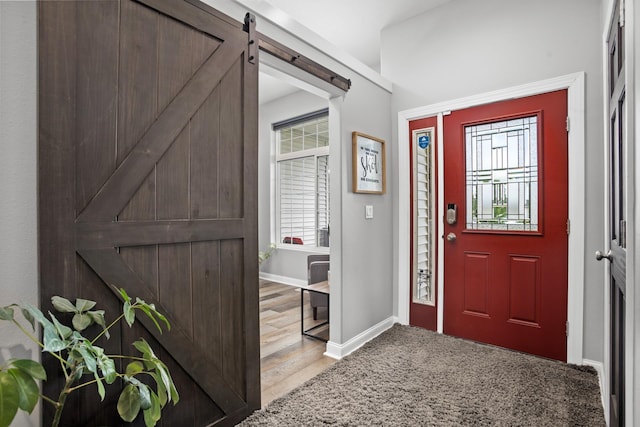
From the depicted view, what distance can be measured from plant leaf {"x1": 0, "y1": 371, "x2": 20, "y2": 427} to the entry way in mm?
2856

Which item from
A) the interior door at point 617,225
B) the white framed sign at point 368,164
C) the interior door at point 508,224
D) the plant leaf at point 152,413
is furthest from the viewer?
the white framed sign at point 368,164

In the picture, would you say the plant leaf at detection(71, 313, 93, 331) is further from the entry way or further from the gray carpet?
the entry way

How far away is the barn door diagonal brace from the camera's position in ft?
6.08

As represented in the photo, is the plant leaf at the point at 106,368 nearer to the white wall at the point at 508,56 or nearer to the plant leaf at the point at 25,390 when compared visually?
A: the plant leaf at the point at 25,390

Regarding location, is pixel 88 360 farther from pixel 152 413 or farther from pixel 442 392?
pixel 442 392

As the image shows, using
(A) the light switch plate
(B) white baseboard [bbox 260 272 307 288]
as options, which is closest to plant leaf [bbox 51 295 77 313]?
(A) the light switch plate

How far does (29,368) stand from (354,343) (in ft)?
7.34

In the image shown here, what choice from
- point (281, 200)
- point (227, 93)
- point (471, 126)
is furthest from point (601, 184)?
point (281, 200)

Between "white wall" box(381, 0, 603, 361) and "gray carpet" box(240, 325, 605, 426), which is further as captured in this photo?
"white wall" box(381, 0, 603, 361)

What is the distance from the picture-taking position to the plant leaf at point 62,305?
112cm

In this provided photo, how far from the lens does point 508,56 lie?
2688 millimetres

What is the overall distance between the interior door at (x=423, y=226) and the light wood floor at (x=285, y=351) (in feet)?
3.22

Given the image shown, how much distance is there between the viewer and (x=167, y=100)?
5.02ft

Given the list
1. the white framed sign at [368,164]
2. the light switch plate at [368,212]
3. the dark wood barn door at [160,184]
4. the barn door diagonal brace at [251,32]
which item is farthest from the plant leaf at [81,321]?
the light switch plate at [368,212]
